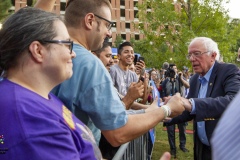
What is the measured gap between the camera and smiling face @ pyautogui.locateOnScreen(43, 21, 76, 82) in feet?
4.93

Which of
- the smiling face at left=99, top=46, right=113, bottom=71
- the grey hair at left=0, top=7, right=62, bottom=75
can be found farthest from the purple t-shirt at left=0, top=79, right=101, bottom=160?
the smiling face at left=99, top=46, right=113, bottom=71

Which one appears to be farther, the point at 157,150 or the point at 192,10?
the point at 192,10

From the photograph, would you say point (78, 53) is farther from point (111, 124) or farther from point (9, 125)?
point (9, 125)

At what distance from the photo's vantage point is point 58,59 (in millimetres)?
1538

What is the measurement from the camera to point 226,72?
3.24 m

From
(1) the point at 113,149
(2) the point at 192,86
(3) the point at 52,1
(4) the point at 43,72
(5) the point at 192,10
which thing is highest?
(5) the point at 192,10

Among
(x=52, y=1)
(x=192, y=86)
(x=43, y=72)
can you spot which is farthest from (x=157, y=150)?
(x=43, y=72)

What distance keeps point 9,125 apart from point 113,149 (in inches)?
97.1

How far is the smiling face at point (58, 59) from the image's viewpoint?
1502mm

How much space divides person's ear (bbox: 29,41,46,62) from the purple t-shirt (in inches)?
6.5

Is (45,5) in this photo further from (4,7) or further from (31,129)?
(4,7)

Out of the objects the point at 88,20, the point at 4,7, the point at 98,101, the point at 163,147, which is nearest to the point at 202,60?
the point at 88,20

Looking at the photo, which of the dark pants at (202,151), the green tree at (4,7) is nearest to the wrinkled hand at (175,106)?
the dark pants at (202,151)

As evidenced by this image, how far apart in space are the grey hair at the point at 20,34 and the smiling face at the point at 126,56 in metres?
4.09
